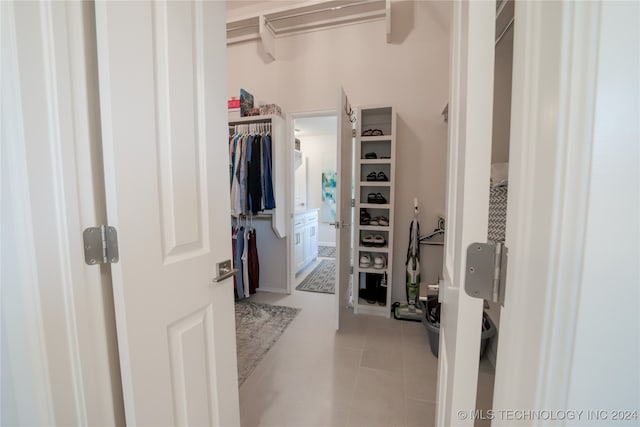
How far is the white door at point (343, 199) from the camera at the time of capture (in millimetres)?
2018

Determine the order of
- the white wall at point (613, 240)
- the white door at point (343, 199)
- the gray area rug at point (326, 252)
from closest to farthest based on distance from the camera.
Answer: the white wall at point (613, 240)
the white door at point (343, 199)
the gray area rug at point (326, 252)

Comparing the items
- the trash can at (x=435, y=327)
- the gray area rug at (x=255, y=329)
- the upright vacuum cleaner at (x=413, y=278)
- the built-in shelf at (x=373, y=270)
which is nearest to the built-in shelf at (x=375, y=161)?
the upright vacuum cleaner at (x=413, y=278)

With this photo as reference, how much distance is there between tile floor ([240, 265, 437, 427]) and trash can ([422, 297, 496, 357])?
0.13 meters

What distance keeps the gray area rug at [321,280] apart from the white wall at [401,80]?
0.90 meters

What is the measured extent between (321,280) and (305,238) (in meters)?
0.73

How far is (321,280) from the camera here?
3420 millimetres

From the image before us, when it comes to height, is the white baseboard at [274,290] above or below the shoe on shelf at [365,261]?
below

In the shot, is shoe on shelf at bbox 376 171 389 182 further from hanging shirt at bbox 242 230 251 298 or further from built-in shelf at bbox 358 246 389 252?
hanging shirt at bbox 242 230 251 298

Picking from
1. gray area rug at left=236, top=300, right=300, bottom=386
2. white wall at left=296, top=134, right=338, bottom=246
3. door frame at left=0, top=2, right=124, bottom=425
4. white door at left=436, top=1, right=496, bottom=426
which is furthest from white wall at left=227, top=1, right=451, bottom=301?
white wall at left=296, top=134, right=338, bottom=246

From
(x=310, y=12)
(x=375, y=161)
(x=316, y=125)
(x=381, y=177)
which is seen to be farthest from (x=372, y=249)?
(x=316, y=125)

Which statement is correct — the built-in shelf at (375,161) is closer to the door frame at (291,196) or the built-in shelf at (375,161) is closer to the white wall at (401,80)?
the white wall at (401,80)

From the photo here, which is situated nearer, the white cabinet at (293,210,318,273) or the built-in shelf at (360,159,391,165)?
the built-in shelf at (360,159,391,165)

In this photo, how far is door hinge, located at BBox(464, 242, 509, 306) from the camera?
0.40 metres

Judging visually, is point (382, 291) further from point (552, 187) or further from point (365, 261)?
point (552, 187)
